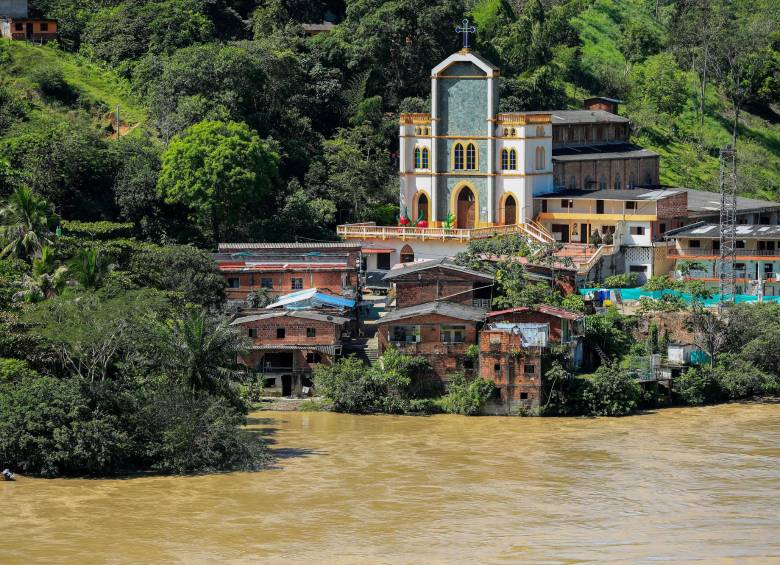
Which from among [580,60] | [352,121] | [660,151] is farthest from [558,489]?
[580,60]

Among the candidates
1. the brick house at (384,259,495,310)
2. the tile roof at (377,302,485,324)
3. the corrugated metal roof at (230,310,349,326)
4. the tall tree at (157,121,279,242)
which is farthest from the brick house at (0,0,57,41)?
the tile roof at (377,302,485,324)

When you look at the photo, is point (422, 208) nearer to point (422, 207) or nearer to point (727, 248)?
point (422, 207)

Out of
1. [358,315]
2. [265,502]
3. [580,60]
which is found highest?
[580,60]

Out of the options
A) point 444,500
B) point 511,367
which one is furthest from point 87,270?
point 444,500

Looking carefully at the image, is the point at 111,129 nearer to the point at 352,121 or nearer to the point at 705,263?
the point at 352,121

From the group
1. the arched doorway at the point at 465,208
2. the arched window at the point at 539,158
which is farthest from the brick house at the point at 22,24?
the arched window at the point at 539,158

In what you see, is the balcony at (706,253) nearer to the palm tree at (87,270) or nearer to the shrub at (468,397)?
the shrub at (468,397)

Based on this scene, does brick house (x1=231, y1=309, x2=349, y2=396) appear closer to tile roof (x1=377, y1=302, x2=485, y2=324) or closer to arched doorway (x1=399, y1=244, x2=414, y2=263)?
tile roof (x1=377, y1=302, x2=485, y2=324)
